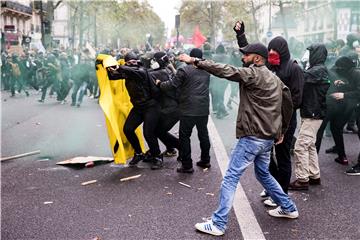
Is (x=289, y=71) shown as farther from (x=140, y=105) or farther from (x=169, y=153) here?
(x=169, y=153)

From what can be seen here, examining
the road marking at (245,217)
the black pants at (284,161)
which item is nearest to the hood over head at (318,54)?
the black pants at (284,161)

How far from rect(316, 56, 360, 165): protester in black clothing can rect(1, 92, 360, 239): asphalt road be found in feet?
1.24

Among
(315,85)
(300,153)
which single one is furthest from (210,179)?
(315,85)

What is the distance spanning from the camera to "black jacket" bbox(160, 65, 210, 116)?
22.2ft

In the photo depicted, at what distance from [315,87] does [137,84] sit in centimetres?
253

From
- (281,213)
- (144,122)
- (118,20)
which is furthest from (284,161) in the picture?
(118,20)

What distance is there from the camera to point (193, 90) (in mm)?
6797

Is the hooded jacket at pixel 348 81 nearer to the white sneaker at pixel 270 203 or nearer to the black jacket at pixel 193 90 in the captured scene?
the black jacket at pixel 193 90

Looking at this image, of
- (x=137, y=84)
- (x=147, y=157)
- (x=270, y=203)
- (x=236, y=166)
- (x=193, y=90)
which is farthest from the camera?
(x=147, y=157)

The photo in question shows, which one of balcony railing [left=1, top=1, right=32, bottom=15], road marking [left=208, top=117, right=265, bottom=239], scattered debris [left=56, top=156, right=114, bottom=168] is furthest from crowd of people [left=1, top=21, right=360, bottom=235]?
balcony railing [left=1, top=1, right=32, bottom=15]

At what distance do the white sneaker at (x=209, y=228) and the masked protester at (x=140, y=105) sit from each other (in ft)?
8.64

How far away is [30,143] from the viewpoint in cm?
924

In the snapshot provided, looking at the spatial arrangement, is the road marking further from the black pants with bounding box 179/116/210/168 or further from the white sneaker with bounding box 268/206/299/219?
the black pants with bounding box 179/116/210/168

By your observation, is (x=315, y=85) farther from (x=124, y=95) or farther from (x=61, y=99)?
(x=61, y=99)
